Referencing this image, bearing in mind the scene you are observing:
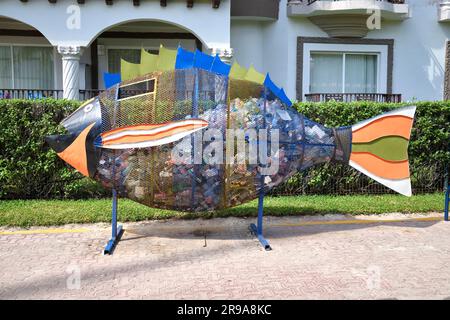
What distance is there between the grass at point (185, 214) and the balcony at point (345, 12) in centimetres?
674

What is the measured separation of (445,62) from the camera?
1420cm

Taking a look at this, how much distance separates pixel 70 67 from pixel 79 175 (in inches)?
218

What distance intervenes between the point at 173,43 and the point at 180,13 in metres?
1.75

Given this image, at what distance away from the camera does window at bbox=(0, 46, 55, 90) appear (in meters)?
14.4

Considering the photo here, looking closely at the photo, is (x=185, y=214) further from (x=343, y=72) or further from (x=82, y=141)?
(x=343, y=72)

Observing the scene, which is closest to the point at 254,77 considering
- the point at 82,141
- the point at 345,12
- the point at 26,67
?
the point at 82,141

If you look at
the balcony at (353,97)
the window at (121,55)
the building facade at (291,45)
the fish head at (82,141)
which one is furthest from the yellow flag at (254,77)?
the window at (121,55)

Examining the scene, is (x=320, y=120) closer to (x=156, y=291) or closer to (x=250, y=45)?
(x=156, y=291)

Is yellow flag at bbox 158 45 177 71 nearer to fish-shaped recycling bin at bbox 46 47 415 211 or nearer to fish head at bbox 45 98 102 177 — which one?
fish-shaped recycling bin at bbox 46 47 415 211

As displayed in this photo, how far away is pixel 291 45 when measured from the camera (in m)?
13.8

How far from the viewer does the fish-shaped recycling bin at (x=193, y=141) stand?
5.28 meters

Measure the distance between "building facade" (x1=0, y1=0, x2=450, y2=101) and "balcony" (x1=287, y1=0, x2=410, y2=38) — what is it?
28 mm

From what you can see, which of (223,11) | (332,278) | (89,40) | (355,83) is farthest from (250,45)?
(332,278)

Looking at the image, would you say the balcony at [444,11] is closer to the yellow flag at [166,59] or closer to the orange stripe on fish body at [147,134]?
the yellow flag at [166,59]
